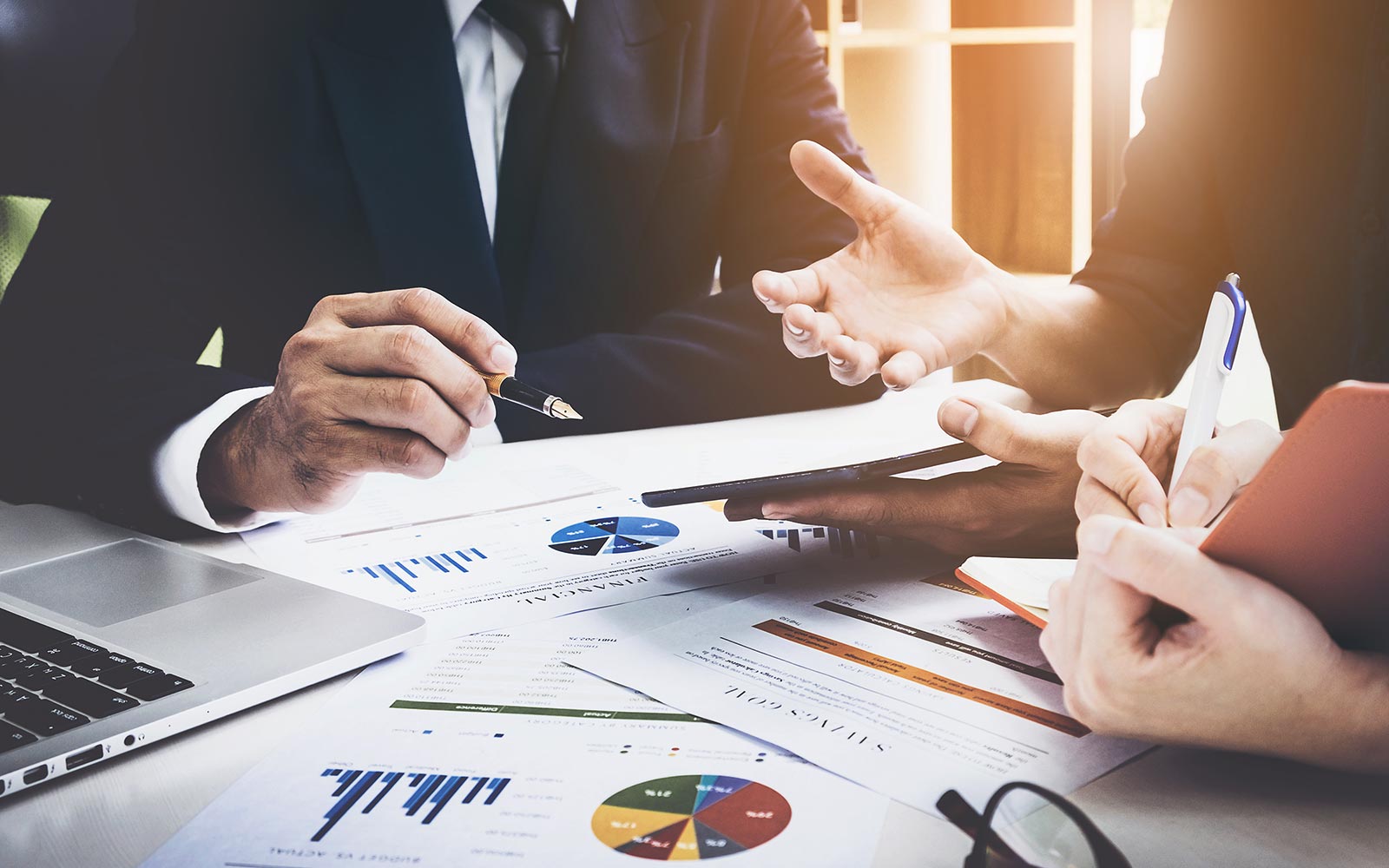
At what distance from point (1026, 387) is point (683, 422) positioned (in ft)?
1.33

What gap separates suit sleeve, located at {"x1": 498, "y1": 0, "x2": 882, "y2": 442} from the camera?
1.20 m

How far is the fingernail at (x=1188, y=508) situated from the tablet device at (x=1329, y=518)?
7 cm

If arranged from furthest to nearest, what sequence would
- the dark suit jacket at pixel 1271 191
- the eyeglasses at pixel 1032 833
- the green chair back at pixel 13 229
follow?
the green chair back at pixel 13 229, the dark suit jacket at pixel 1271 191, the eyeglasses at pixel 1032 833

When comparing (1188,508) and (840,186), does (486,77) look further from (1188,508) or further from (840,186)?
(1188,508)

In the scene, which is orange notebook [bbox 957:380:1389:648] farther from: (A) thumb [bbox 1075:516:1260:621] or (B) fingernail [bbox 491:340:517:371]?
(B) fingernail [bbox 491:340:517:371]

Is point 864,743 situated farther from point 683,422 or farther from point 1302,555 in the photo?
point 683,422

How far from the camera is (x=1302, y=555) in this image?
391mm

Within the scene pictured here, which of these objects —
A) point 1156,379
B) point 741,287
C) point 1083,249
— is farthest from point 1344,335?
point 1083,249

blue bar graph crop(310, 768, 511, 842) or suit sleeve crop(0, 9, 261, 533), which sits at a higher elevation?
suit sleeve crop(0, 9, 261, 533)

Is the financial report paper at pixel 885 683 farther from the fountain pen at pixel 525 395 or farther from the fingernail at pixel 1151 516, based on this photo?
the fountain pen at pixel 525 395

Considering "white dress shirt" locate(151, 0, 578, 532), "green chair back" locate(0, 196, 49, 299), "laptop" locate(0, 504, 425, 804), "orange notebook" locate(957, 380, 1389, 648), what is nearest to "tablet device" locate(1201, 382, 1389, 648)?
"orange notebook" locate(957, 380, 1389, 648)

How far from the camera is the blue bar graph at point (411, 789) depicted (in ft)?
1.37

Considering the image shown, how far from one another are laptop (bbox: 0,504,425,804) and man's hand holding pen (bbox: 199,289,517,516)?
110 mm

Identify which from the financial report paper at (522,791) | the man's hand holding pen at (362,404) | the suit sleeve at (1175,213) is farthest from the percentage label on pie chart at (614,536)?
the suit sleeve at (1175,213)
